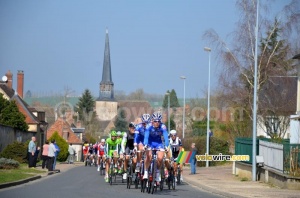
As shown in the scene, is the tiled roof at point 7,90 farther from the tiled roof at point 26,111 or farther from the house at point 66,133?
the house at point 66,133

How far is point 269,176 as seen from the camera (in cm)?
3073

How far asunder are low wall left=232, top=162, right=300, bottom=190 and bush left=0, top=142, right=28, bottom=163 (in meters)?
13.8

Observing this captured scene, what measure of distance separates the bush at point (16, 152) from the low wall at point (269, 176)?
13828mm

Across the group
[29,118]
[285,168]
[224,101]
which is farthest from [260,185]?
[29,118]

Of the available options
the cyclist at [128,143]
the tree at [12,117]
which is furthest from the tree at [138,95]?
the cyclist at [128,143]

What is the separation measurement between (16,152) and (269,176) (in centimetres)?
2045

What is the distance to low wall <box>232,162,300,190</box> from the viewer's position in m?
26.1

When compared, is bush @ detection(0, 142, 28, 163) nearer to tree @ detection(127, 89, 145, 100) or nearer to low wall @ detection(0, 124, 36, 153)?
low wall @ detection(0, 124, 36, 153)

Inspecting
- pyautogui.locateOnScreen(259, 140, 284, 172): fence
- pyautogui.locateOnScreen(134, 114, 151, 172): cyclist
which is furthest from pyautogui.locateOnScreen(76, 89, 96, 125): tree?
pyautogui.locateOnScreen(134, 114, 151, 172): cyclist

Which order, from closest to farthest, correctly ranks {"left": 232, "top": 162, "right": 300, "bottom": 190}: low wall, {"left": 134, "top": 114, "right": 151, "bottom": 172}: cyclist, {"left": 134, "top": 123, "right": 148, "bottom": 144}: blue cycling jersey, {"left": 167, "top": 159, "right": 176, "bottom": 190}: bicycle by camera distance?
{"left": 134, "top": 114, "right": 151, "bottom": 172}: cyclist
{"left": 134, "top": 123, "right": 148, "bottom": 144}: blue cycling jersey
{"left": 167, "top": 159, "right": 176, "bottom": 190}: bicycle
{"left": 232, "top": 162, "right": 300, "bottom": 190}: low wall

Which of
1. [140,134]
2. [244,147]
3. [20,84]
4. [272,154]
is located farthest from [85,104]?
[140,134]

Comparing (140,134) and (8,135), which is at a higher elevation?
(8,135)

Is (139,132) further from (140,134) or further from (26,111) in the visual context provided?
(26,111)

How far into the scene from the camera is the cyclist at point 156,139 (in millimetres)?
21328
